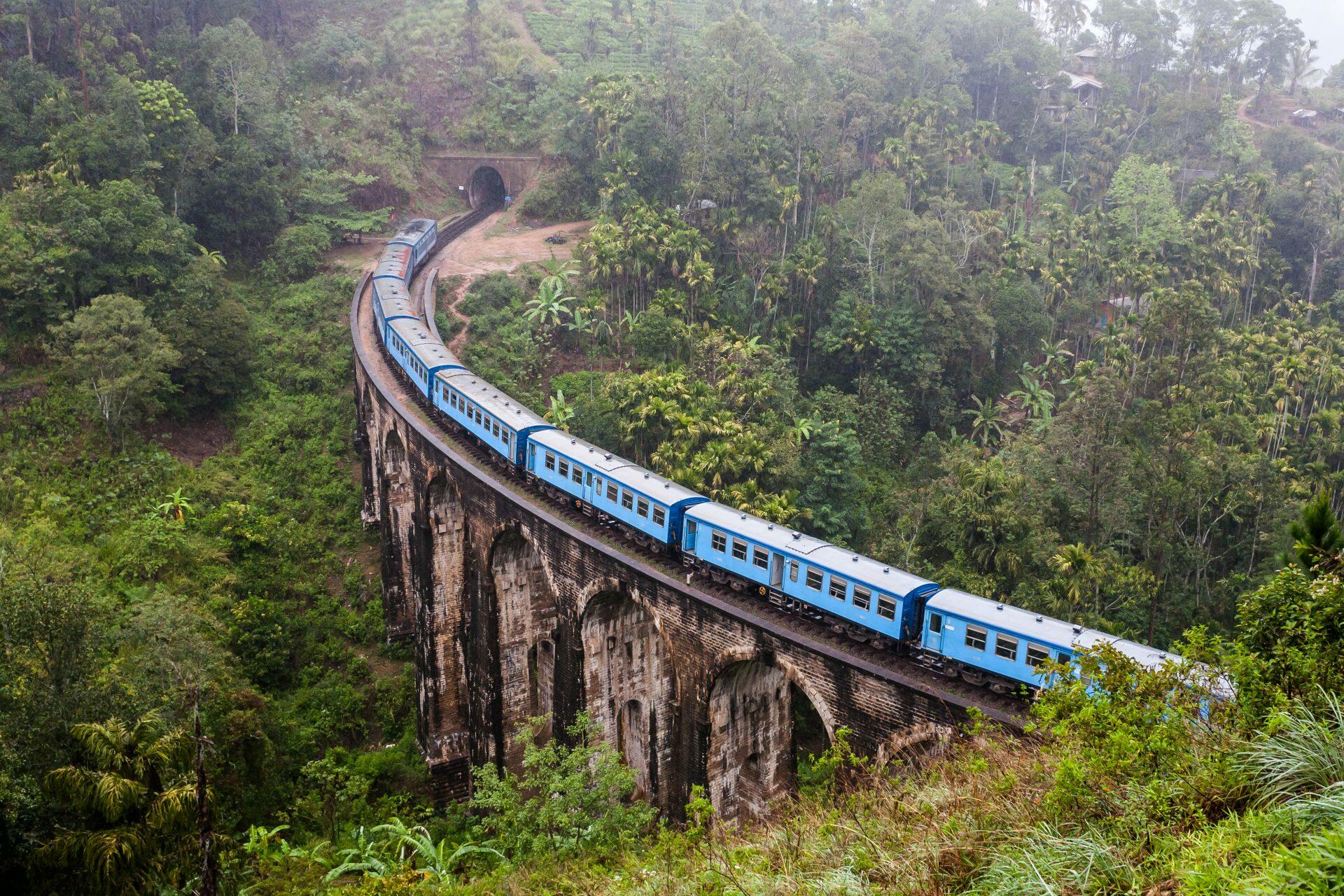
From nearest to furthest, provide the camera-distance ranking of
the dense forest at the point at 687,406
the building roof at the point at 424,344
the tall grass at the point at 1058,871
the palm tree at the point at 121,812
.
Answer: the tall grass at the point at 1058,871 < the dense forest at the point at 687,406 < the palm tree at the point at 121,812 < the building roof at the point at 424,344

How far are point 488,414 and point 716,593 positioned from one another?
10989 millimetres

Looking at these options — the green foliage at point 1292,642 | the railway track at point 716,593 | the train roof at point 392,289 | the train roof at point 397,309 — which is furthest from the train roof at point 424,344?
the green foliage at point 1292,642

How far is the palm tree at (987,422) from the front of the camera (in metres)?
47.3

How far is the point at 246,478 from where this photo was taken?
132ft

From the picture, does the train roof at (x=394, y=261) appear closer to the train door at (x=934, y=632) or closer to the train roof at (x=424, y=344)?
the train roof at (x=424, y=344)

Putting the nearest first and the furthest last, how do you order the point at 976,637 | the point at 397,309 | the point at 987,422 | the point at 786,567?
the point at 976,637, the point at 786,567, the point at 397,309, the point at 987,422

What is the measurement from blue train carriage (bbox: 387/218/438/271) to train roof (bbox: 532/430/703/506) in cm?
2621

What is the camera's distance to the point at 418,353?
3500 cm

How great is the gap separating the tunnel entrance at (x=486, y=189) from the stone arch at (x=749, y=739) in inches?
2115

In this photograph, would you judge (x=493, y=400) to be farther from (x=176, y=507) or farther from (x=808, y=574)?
(x=176, y=507)

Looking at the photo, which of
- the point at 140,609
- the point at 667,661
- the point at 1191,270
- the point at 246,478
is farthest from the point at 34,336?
the point at 1191,270

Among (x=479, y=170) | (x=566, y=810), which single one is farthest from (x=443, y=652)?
(x=479, y=170)

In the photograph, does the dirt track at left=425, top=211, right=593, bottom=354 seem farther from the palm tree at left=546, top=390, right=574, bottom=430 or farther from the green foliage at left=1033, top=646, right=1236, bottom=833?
the green foliage at left=1033, top=646, right=1236, bottom=833

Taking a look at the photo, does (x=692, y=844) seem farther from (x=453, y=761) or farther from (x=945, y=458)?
(x=945, y=458)
